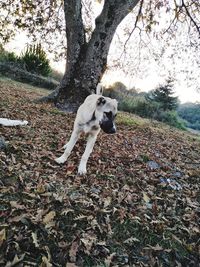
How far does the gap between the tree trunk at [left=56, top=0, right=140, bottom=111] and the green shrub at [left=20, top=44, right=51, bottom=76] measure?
13110 millimetres

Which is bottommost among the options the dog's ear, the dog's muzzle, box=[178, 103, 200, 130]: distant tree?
box=[178, 103, 200, 130]: distant tree

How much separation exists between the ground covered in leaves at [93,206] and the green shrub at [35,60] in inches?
705

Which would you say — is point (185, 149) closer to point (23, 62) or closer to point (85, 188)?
point (85, 188)

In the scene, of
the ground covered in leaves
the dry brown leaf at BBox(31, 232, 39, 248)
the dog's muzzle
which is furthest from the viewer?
the dog's muzzle

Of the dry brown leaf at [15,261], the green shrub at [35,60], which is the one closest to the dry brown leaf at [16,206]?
the dry brown leaf at [15,261]

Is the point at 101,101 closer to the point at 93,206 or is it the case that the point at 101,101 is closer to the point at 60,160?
the point at 60,160

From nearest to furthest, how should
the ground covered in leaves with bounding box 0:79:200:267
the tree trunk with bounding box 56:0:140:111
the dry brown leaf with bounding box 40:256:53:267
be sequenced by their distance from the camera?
the dry brown leaf with bounding box 40:256:53:267
the ground covered in leaves with bounding box 0:79:200:267
the tree trunk with bounding box 56:0:140:111

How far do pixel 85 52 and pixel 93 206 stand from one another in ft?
26.2

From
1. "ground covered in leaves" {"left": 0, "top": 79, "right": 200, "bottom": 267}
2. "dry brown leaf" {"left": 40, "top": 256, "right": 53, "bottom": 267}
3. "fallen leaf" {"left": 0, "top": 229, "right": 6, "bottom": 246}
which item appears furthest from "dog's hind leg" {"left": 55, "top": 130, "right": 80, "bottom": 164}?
"dry brown leaf" {"left": 40, "top": 256, "right": 53, "bottom": 267}

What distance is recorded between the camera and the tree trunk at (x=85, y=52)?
Answer: 10.8 metres

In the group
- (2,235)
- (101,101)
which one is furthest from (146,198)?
(2,235)

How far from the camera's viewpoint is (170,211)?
509cm

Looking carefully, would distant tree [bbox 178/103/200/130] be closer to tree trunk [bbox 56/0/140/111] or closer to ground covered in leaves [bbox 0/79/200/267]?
tree trunk [bbox 56/0/140/111]

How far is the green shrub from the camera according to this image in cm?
2392
